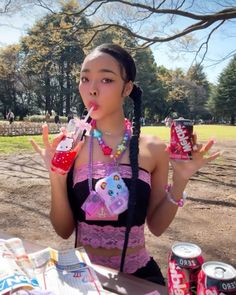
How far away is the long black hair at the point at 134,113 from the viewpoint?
5.44 ft

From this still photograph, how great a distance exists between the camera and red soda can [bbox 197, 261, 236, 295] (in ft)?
2.90

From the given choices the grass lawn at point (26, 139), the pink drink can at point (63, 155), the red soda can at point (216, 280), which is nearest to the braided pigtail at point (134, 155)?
the pink drink can at point (63, 155)

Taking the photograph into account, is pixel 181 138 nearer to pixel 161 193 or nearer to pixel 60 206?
pixel 161 193

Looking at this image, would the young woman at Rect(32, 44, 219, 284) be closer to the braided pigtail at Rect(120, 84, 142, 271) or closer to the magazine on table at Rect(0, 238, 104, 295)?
the braided pigtail at Rect(120, 84, 142, 271)

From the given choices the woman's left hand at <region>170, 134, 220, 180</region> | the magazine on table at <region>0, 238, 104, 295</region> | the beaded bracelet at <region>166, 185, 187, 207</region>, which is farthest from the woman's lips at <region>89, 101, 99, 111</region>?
the magazine on table at <region>0, 238, 104, 295</region>

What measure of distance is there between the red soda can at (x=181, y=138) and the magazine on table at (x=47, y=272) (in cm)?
59

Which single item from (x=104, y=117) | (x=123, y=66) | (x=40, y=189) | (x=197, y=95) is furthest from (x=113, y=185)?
(x=197, y=95)

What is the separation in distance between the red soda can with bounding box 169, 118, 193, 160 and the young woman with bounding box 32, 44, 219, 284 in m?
0.09

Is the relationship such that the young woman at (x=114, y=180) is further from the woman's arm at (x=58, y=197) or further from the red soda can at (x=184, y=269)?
the red soda can at (x=184, y=269)

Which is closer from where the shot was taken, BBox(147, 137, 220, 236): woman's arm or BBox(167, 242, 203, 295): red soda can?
BBox(167, 242, 203, 295): red soda can

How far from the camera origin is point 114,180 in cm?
156

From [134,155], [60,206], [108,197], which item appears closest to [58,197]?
[60,206]

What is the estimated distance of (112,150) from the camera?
1808 millimetres

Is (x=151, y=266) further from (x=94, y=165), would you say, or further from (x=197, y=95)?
(x=197, y=95)
